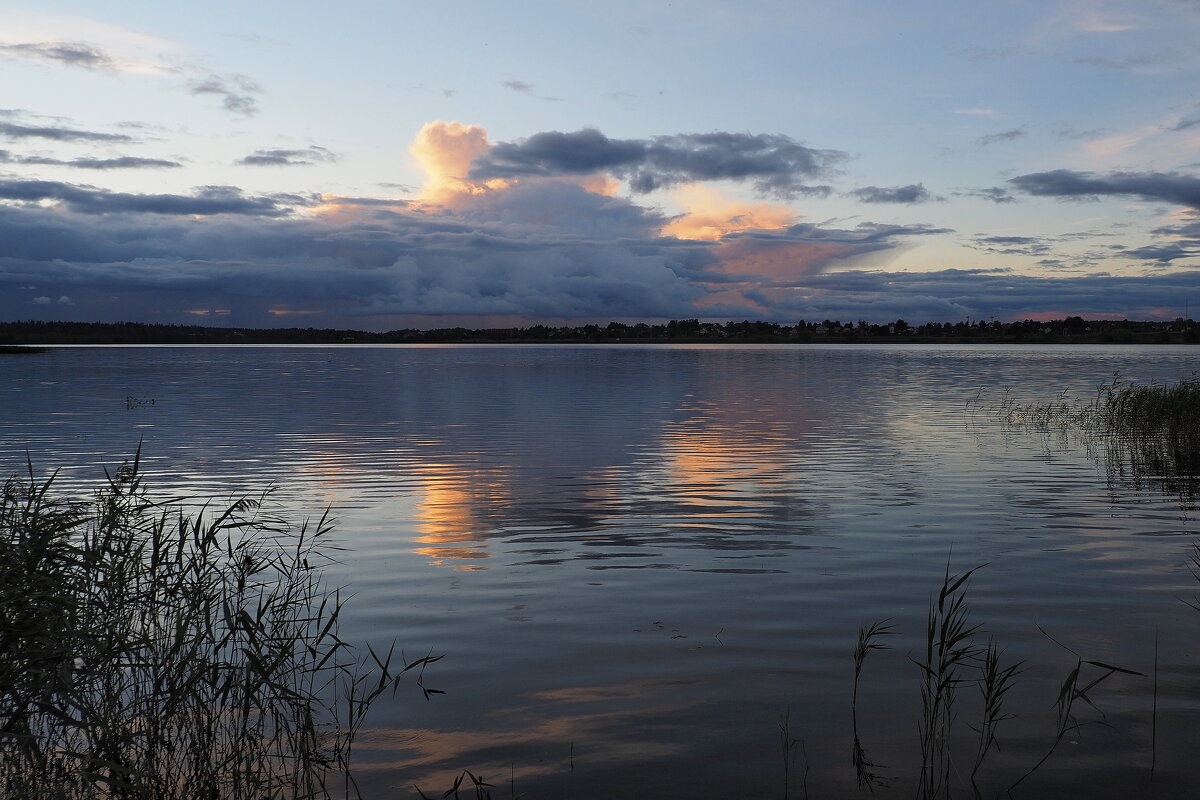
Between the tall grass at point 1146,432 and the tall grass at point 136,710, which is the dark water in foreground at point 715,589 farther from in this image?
the tall grass at point 1146,432

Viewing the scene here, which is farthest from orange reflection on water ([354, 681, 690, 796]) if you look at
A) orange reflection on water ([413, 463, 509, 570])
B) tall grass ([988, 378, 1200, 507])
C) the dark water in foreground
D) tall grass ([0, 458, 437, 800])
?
tall grass ([988, 378, 1200, 507])

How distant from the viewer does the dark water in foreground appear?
26.3ft

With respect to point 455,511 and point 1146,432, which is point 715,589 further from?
point 1146,432

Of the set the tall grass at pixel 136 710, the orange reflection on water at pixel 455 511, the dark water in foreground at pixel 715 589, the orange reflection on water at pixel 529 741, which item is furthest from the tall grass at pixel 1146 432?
the tall grass at pixel 136 710

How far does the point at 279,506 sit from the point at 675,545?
9317mm

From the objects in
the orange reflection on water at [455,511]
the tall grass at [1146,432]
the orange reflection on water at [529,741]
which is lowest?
the orange reflection on water at [529,741]

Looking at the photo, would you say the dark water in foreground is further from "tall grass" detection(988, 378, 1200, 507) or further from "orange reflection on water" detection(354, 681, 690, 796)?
"tall grass" detection(988, 378, 1200, 507)

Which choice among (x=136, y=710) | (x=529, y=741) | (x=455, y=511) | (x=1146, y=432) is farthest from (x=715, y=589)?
(x=1146, y=432)

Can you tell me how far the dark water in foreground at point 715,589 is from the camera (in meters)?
8.01

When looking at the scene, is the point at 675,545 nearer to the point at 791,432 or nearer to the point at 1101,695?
the point at 1101,695

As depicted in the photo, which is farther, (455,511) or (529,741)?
(455,511)

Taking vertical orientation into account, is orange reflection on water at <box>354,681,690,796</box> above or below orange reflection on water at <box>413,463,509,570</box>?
below

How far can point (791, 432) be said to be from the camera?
36.8 m

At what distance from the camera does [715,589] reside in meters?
13.3
